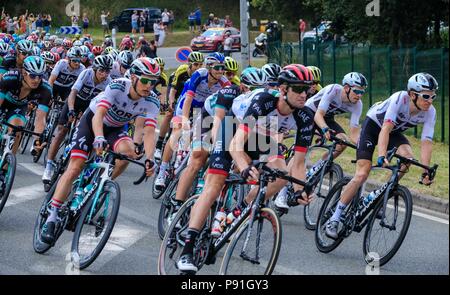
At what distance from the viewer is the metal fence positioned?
2114cm

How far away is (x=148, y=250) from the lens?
1053cm

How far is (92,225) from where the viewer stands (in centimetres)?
959

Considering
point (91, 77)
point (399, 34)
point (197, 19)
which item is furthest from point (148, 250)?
point (197, 19)

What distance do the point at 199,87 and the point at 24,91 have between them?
7.34ft

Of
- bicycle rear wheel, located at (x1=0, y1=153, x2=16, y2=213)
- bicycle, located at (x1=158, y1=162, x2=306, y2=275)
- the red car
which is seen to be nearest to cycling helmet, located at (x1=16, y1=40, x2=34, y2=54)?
bicycle rear wheel, located at (x1=0, y1=153, x2=16, y2=213)

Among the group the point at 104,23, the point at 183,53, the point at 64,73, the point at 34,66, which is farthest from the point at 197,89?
the point at 104,23

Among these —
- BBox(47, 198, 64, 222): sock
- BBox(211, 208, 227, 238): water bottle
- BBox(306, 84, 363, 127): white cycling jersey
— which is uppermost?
BBox(306, 84, 363, 127): white cycling jersey

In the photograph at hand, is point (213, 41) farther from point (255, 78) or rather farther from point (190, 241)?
point (190, 241)

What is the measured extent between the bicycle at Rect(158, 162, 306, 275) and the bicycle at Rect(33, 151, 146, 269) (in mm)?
648

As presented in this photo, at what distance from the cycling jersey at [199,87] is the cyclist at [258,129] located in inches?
159

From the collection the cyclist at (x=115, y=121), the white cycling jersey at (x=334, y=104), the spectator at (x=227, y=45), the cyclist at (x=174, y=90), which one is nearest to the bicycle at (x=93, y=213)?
the cyclist at (x=115, y=121)

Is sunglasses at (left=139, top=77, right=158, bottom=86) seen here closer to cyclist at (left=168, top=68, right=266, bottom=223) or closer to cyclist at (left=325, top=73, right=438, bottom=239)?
cyclist at (left=168, top=68, right=266, bottom=223)

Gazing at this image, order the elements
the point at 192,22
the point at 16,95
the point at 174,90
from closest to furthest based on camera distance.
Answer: the point at 16,95 → the point at 174,90 → the point at 192,22
